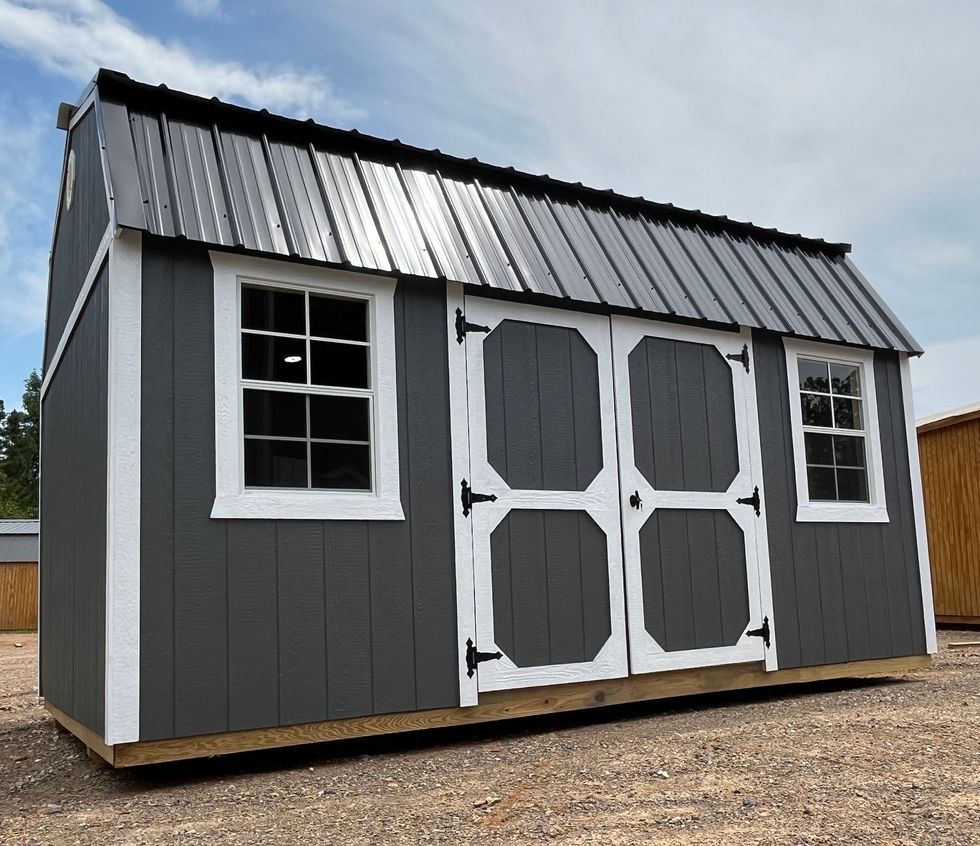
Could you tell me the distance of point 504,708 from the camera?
5281 mm

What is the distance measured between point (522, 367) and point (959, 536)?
8755 mm

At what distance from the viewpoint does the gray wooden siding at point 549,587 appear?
17.5 ft

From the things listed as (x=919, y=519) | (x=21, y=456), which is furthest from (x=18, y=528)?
(x=21, y=456)

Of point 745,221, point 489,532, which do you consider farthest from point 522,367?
point 745,221

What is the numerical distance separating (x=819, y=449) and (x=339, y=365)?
3781 mm

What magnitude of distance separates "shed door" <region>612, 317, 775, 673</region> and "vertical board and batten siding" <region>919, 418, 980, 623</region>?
247 inches

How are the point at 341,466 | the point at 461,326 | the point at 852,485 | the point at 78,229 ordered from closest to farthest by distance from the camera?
the point at 341,466, the point at 461,326, the point at 78,229, the point at 852,485

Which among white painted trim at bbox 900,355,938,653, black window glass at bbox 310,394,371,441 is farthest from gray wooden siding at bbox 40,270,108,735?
white painted trim at bbox 900,355,938,653

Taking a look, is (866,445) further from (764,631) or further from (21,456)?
(21,456)

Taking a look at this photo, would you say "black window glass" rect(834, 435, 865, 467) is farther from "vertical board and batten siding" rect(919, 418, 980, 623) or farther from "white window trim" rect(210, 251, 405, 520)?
"vertical board and batten siding" rect(919, 418, 980, 623)

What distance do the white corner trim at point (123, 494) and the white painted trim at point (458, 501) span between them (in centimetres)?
169

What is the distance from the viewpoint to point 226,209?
15.7 ft

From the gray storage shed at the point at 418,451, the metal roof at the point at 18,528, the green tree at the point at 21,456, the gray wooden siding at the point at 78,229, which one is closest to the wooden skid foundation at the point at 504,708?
the gray storage shed at the point at 418,451

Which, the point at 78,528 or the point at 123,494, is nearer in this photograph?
the point at 123,494
